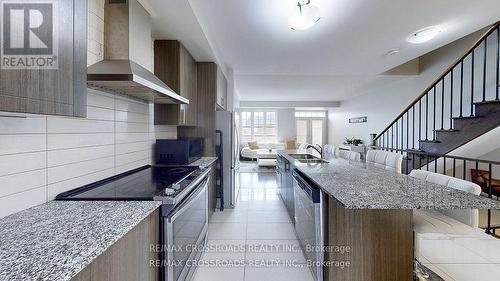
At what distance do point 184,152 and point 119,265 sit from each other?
1696mm

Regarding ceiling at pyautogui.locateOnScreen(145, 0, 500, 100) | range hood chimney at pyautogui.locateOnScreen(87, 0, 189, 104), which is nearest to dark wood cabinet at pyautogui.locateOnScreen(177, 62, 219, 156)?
ceiling at pyautogui.locateOnScreen(145, 0, 500, 100)

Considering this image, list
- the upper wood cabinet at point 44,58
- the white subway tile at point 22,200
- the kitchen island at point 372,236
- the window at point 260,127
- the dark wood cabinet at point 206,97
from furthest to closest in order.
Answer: the window at point 260,127 → the dark wood cabinet at point 206,97 → the kitchen island at point 372,236 → the white subway tile at point 22,200 → the upper wood cabinet at point 44,58

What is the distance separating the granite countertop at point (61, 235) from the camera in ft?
2.17

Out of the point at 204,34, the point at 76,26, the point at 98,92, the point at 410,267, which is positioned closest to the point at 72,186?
the point at 98,92

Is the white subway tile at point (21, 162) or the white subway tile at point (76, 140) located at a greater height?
the white subway tile at point (76, 140)

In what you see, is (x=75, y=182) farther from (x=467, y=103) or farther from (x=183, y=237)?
(x=467, y=103)

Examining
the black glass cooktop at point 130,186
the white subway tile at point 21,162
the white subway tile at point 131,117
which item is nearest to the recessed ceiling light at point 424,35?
the black glass cooktop at point 130,186

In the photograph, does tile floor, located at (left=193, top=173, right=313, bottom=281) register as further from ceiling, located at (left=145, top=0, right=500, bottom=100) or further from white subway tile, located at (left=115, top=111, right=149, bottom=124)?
ceiling, located at (left=145, top=0, right=500, bottom=100)

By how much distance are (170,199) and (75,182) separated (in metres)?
0.70

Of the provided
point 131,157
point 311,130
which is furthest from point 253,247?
point 311,130

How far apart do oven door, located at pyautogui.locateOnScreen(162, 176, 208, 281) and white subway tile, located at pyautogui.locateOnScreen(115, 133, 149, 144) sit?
79 cm

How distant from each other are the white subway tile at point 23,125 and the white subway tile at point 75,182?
13.2 inches

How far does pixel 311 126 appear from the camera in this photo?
36.8 feet

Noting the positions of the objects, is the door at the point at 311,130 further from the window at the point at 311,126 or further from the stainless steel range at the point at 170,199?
the stainless steel range at the point at 170,199
